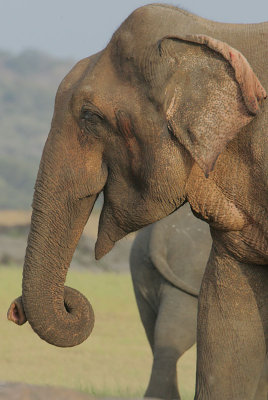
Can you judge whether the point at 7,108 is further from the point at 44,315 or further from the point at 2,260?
the point at 44,315

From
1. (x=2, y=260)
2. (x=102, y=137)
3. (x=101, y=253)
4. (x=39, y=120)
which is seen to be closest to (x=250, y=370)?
(x=101, y=253)

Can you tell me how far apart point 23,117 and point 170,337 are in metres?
91.9

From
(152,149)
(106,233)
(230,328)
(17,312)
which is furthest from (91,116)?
(230,328)

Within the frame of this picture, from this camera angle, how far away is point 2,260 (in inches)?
651

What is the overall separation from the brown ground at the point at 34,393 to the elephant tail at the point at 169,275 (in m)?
3.74

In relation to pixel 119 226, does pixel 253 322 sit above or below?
below

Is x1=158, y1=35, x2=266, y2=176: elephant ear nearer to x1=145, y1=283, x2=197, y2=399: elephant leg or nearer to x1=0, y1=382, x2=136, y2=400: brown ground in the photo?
x1=0, y1=382, x2=136, y2=400: brown ground

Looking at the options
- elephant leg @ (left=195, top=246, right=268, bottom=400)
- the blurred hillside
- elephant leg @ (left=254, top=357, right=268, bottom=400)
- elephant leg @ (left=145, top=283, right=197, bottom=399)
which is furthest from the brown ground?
the blurred hillside

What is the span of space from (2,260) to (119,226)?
42.7ft

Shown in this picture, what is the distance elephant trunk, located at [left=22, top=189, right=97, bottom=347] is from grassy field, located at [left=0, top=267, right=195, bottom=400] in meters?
2.28

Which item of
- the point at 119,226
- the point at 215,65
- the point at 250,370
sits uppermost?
the point at 215,65

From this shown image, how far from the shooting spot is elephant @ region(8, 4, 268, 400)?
3.32m

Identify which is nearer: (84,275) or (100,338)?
(100,338)

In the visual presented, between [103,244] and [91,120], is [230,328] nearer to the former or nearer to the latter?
[103,244]
